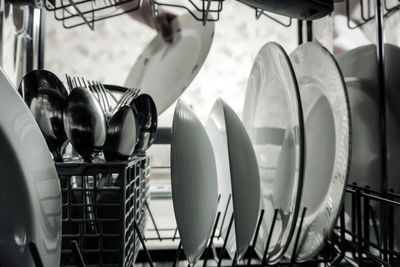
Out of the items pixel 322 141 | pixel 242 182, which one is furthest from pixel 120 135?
pixel 322 141

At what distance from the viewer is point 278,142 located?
0.52 metres

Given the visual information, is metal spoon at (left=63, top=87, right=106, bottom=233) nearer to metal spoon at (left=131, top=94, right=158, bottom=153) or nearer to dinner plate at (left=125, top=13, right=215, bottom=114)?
metal spoon at (left=131, top=94, right=158, bottom=153)

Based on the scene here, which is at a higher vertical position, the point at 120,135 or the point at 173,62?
the point at 173,62

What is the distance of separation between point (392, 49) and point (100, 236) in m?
0.51

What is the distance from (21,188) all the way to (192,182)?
0.18 m

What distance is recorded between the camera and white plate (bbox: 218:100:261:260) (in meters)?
0.39

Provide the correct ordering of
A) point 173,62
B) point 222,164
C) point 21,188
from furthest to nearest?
1. point 173,62
2. point 222,164
3. point 21,188

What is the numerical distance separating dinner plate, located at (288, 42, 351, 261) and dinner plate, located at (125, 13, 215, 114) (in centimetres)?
27

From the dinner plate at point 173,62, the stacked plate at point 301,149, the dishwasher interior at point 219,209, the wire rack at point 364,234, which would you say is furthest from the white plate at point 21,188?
the dinner plate at point 173,62

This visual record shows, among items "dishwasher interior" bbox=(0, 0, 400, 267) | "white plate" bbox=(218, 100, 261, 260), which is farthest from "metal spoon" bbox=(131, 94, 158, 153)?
"white plate" bbox=(218, 100, 261, 260)

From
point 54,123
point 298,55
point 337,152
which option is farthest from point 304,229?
point 54,123

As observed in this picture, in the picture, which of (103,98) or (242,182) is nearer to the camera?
(242,182)

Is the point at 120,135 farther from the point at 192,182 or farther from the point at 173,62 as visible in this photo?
the point at 173,62

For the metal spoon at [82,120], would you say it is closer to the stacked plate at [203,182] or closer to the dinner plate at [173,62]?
the stacked plate at [203,182]
